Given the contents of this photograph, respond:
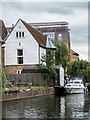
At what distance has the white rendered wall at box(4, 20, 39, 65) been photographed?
55875 millimetres

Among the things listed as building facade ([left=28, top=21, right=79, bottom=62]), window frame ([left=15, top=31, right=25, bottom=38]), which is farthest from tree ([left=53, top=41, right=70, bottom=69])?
building facade ([left=28, top=21, right=79, bottom=62])

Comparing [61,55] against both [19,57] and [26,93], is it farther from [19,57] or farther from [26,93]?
[26,93]

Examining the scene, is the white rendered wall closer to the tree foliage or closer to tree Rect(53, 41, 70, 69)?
tree Rect(53, 41, 70, 69)

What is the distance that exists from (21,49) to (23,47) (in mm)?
549

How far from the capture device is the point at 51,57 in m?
53.2

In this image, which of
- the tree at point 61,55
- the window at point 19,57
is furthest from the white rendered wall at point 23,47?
the tree at point 61,55

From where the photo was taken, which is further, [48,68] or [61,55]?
[61,55]

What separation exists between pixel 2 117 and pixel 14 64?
1357 inches

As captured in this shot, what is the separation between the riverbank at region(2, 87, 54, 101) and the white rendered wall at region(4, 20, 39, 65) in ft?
26.8

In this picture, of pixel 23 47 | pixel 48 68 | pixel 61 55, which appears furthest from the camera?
pixel 61 55

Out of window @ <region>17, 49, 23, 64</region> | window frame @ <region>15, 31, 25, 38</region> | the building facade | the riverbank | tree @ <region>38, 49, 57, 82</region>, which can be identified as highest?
the building facade

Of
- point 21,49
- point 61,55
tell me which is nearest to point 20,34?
point 21,49

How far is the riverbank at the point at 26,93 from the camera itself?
34725 mm

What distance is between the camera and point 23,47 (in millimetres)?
56375
